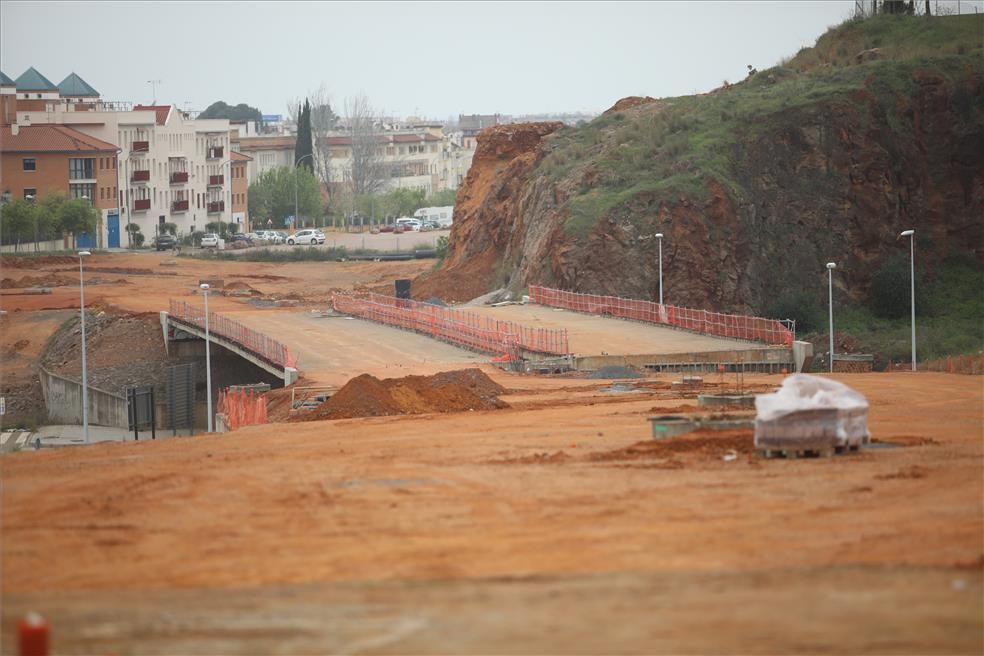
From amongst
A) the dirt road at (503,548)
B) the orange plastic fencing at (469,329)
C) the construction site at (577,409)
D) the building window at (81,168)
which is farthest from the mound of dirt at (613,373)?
the building window at (81,168)

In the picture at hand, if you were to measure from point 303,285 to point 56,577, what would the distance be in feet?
265

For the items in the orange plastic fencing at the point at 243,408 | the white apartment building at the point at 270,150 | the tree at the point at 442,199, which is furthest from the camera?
the tree at the point at 442,199

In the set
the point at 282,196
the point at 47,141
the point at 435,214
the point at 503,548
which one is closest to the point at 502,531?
the point at 503,548

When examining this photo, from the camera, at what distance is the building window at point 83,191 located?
119 metres

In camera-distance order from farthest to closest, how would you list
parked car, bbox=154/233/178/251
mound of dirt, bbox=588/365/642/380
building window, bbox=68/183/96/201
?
parked car, bbox=154/233/178/251 < building window, bbox=68/183/96/201 < mound of dirt, bbox=588/365/642/380

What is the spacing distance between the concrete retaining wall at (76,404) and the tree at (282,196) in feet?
293

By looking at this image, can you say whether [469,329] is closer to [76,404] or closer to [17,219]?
[76,404]

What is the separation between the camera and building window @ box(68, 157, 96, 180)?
118m

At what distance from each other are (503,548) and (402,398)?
838 inches

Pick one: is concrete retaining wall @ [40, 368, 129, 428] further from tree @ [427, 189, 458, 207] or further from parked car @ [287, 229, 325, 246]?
tree @ [427, 189, 458, 207]

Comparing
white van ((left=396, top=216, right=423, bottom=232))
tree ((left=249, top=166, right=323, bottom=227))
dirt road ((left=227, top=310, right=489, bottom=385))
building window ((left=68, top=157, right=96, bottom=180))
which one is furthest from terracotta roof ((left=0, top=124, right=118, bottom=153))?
dirt road ((left=227, top=310, right=489, bottom=385))

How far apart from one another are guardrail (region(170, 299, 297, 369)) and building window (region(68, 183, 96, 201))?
47.9 m

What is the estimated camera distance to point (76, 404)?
6350 cm

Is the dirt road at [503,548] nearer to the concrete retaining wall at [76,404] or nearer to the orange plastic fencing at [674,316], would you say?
the orange plastic fencing at [674,316]
